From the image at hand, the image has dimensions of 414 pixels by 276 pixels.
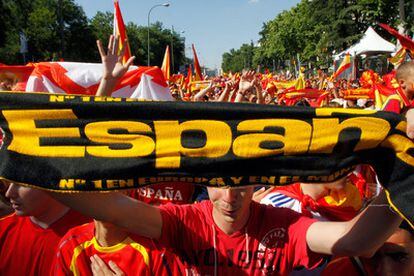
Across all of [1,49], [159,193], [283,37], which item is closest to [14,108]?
[159,193]

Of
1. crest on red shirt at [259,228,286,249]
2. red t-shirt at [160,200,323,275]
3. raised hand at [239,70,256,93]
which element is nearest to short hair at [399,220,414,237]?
red t-shirt at [160,200,323,275]

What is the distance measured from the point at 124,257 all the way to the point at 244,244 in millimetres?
600

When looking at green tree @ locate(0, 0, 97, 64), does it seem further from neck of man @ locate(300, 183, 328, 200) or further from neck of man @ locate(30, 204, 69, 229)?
neck of man @ locate(300, 183, 328, 200)

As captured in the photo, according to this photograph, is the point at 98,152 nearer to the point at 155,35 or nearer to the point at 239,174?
the point at 239,174

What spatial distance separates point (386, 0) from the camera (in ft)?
128

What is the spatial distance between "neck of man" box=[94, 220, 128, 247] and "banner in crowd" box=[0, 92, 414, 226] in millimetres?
560

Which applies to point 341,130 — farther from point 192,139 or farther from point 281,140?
point 192,139

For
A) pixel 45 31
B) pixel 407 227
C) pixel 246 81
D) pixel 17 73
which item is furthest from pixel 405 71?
pixel 45 31

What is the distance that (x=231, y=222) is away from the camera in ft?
7.22

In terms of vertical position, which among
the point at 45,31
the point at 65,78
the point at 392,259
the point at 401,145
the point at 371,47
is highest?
the point at 45,31

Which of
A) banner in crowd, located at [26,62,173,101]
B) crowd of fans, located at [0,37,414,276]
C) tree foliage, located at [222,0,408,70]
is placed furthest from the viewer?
tree foliage, located at [222,0,408,70]

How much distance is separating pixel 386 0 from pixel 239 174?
42.3 m

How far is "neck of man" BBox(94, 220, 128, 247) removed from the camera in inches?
86.7

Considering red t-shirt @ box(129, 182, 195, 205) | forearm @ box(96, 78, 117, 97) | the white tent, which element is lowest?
red t-shirt @ box(129, 182, 195, 205)
